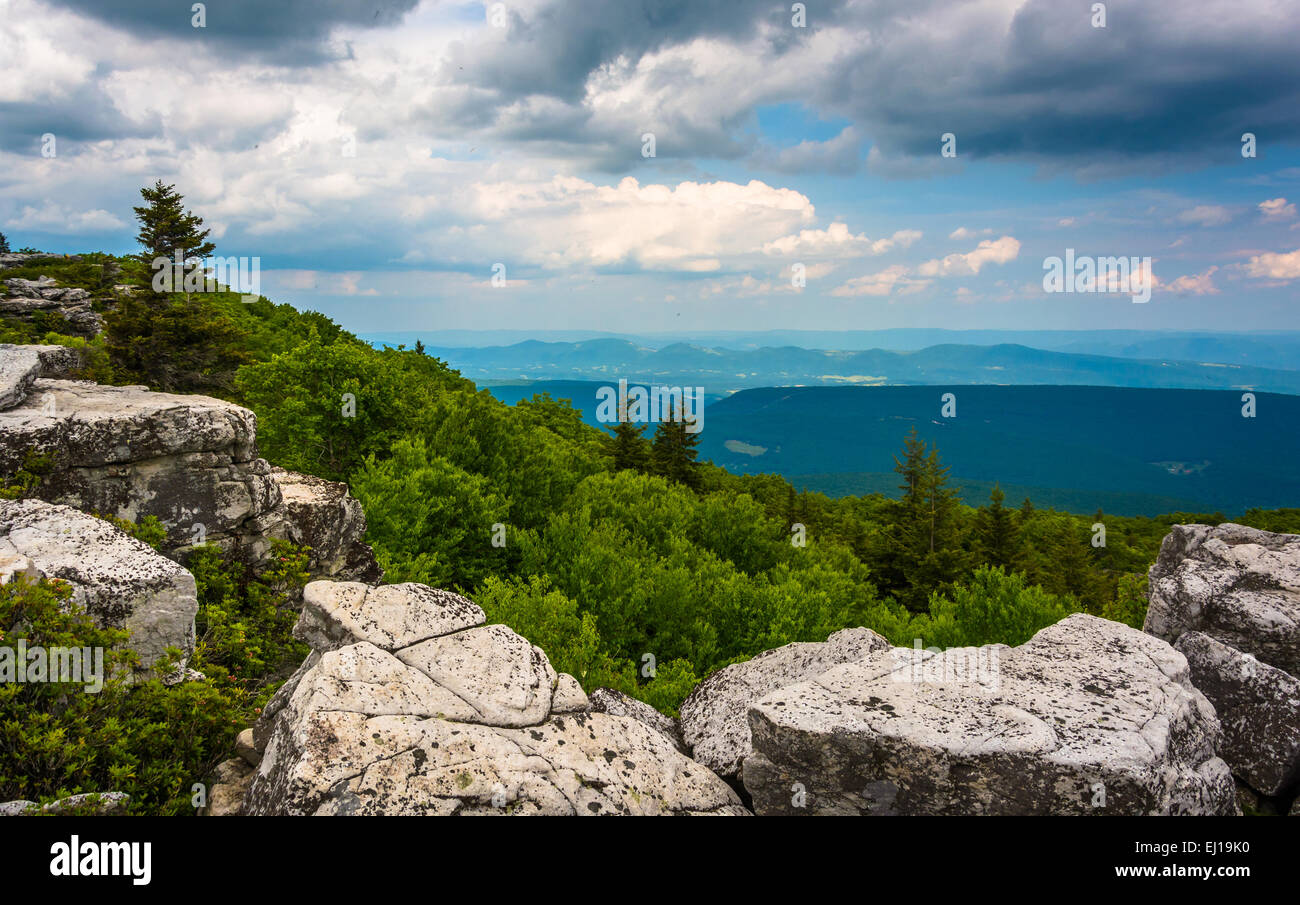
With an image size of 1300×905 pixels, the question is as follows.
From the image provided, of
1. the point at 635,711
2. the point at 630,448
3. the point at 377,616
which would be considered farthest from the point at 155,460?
the point at 630,448

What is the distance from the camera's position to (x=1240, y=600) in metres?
15.2

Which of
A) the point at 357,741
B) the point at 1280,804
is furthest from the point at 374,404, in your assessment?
the point at 1280,804

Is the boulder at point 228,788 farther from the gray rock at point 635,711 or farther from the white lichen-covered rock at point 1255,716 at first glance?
the white lichen-covered rock at point 1255,716

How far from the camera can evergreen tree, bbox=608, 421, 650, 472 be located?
76688 mm

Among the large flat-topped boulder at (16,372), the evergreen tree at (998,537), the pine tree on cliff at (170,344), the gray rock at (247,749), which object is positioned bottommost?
the evergreen tree at (998,537)

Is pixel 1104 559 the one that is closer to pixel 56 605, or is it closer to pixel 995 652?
pixel 995 652

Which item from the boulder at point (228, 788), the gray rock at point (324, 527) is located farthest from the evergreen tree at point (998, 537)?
the boulder at point (228, 788)

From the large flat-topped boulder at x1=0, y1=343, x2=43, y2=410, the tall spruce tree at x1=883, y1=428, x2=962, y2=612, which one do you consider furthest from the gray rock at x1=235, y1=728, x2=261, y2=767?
the tall spruce tree at x1=883, y1=428, x2=962, y2=612

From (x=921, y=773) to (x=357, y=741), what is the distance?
7.52 meters

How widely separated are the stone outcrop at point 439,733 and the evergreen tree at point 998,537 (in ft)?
230

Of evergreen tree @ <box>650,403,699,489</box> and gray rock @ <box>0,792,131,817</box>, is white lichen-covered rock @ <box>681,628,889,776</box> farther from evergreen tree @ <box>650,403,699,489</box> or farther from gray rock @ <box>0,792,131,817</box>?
evergreen tree @ <box>650,403,699,489</box>

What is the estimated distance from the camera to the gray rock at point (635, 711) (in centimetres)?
1245

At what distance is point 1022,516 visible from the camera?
109 metres

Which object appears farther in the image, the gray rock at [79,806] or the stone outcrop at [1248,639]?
the stone outcrop at [1248,639]
